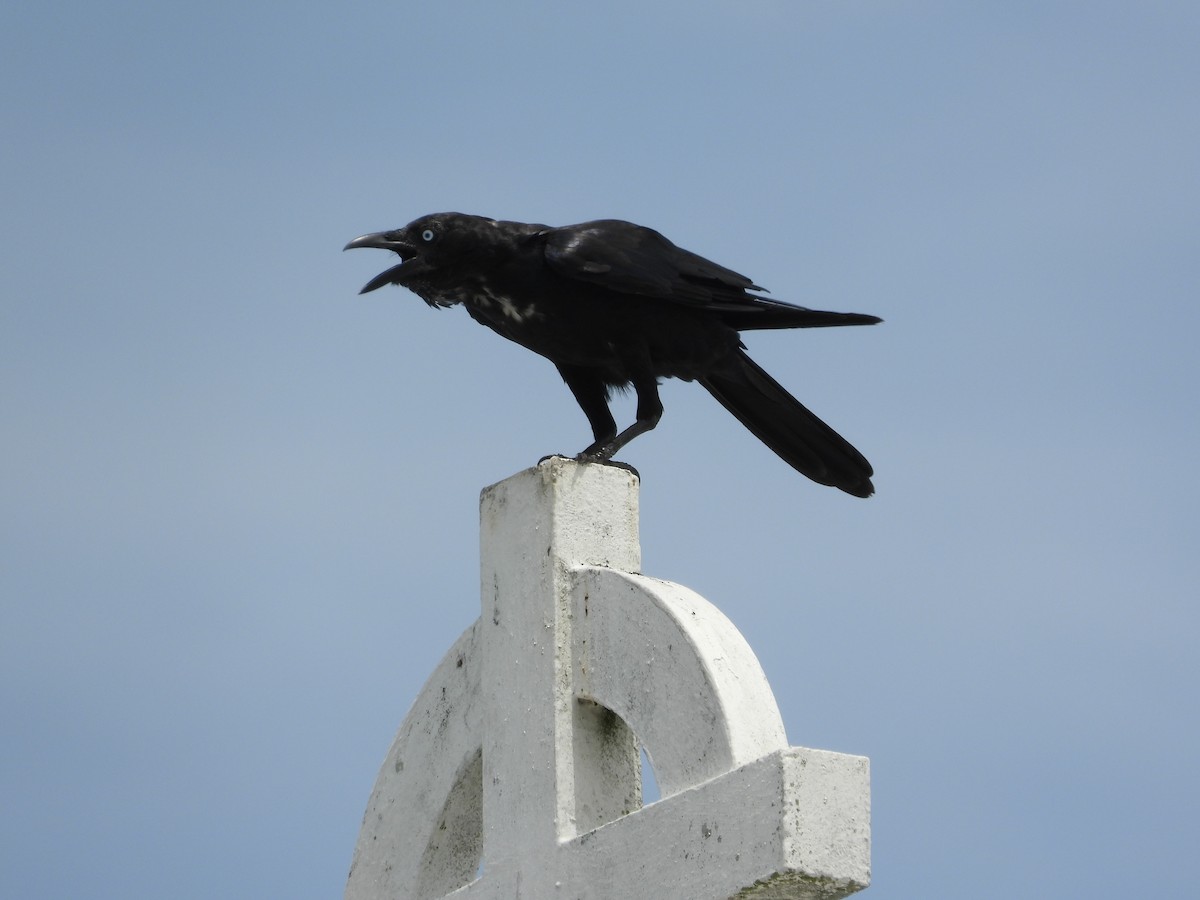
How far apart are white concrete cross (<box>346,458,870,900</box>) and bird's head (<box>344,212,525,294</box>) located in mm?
1598

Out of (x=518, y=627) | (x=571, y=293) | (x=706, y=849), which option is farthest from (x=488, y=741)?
(x=571, y=293)

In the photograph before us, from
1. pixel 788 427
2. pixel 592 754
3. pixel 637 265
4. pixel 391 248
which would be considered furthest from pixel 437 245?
pixel 592 754

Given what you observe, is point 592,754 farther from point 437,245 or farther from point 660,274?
point 437,245

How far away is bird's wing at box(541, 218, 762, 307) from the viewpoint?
5.32m

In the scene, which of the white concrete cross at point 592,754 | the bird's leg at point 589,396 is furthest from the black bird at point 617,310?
the white concrete cross at point 592,754

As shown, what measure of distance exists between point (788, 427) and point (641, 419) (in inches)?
32.2

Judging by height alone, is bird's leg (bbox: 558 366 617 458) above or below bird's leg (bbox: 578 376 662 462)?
above

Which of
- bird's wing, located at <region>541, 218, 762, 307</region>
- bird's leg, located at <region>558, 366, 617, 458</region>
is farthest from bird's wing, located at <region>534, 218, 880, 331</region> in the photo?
bird's leg, located at <region>558, 366, 617, 458</region>

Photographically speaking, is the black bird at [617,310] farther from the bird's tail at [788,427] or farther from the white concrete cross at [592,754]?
the white concrete cross at [592,754]

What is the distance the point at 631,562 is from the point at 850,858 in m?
0.98

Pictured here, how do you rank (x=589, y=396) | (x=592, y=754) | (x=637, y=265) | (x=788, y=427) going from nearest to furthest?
1. (x=592, y=754)
2. (x=637, y=265)
3. (x=589, y=396)
4. (x=788, y=427)

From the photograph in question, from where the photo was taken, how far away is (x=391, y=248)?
220 inches

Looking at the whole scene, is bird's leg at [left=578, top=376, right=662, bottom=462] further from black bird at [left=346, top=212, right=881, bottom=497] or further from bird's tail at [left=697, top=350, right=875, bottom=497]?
bird's tail at [left=697, top=350, right=875, bottom=497]

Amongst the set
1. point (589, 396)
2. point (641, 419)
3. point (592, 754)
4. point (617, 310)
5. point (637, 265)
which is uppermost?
point (637, 265)
